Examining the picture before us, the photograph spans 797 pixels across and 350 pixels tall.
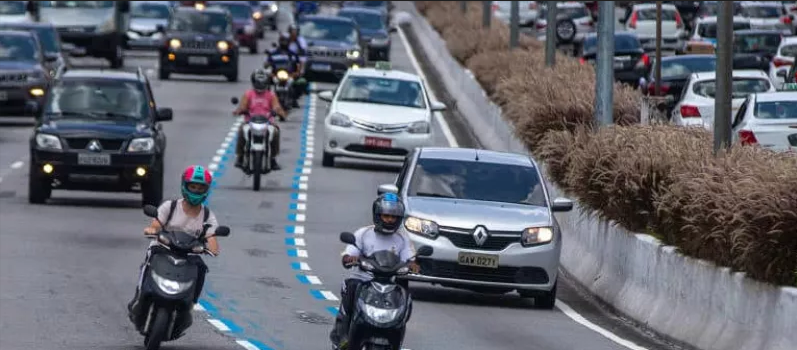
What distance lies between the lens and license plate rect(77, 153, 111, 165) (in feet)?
87.9

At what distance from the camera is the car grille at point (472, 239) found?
19.8 metres

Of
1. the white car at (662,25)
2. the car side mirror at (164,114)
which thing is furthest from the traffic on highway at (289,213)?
the white car at (662,25)

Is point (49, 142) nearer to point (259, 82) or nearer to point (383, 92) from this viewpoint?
point (259, 82)

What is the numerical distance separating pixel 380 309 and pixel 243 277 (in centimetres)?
747

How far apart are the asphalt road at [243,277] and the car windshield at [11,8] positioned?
22.8 meters

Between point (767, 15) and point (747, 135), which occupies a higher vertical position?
point (747, 135)

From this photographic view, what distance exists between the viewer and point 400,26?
8412cm

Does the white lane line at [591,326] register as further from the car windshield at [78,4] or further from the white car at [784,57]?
the car windshield at [78,4]

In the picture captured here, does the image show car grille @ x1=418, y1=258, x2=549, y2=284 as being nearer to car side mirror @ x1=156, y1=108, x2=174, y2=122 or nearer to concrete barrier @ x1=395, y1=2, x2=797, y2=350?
concrete barrier @ x1=395, y1=2, x2=797, y2=350

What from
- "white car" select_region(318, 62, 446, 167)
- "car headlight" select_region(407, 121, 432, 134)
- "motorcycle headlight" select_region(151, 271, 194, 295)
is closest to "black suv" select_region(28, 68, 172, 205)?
"white car" select_region(318, 62, 446, 167)

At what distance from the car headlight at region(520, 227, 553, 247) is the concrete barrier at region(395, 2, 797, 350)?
32.6 inches

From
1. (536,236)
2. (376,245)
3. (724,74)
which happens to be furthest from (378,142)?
(376,245)

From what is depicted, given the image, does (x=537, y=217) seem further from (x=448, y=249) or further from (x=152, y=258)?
(x=152, y=258)

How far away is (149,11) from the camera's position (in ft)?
222
